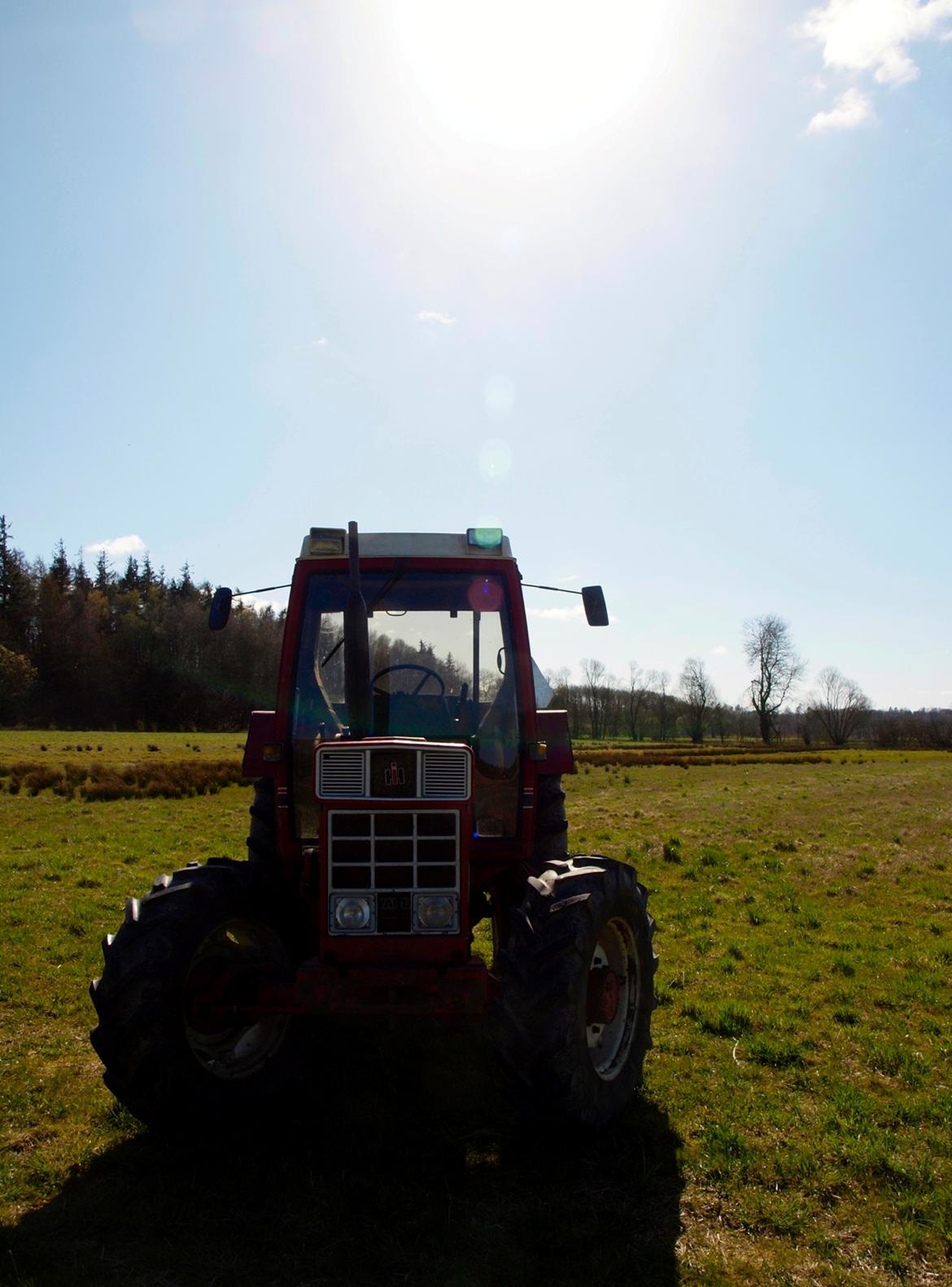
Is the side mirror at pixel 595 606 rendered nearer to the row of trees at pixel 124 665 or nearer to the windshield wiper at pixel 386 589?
the windshield wiper at pixel 386 589

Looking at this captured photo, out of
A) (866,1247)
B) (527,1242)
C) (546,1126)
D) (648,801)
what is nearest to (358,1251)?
(527,1242)

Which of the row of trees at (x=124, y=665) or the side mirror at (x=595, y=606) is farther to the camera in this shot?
the row of trees at (x=124, y=665)

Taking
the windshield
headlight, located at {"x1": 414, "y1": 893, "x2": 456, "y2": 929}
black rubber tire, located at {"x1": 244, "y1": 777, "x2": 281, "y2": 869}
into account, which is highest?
the windshield

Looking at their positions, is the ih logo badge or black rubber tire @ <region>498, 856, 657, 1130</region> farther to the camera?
the ih logo badge

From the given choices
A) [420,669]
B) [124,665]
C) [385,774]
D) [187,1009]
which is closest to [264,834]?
[420,669]

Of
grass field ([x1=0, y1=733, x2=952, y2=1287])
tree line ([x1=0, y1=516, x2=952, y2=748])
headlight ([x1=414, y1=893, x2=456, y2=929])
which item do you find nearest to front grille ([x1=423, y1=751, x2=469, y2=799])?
headlight ([x1=414, y1=893, x2=456, y2=929])

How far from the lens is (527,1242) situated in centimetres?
328

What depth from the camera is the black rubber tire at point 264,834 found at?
17.6 feet

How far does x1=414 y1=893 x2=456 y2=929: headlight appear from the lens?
400cm

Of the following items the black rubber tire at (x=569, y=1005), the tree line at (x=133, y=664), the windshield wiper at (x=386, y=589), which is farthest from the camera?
the tree line at (x=133, y=664)

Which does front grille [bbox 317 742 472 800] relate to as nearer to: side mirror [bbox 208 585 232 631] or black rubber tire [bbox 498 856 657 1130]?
black rubber tire [bbox 498 856 657 1130]

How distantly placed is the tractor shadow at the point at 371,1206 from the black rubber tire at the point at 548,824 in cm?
141

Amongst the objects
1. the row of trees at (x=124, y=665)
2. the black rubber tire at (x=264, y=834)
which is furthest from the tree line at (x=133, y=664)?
the black rubber tire at (x=264, y=834)

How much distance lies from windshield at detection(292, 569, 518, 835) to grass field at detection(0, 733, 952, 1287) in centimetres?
153
